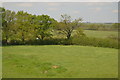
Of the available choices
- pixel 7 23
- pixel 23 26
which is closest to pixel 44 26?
pixel 23 26

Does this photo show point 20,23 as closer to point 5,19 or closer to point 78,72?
point 5,19

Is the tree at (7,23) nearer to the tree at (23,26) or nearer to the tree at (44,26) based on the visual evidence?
the tree at (23,26)

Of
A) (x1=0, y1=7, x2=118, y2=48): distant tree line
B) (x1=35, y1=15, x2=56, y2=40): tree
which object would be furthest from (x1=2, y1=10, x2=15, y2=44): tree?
(x1=35, y1=15, x2=56, y2=40): tree

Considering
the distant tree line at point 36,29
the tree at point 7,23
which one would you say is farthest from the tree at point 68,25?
the tree at point 7,23

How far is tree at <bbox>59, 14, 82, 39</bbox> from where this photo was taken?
22747 mm

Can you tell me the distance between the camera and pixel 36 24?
21.6 m

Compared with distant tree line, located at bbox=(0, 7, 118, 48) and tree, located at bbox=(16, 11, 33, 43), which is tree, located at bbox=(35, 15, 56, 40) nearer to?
distant tree line, located at bbox=(0, 7, 118, 48)

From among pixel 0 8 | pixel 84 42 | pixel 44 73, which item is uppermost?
pixel 0 8

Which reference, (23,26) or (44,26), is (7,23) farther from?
(44,26)

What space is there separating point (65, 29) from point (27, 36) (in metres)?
5.58

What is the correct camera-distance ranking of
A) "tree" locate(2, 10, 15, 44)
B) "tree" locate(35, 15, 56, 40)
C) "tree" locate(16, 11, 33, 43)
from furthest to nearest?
1. "tree" locate(35, 15, 56, 40)
2. "tree" locate(16, 11, 33, 43)
3. "tree" locate(2, 10, 15, 44)

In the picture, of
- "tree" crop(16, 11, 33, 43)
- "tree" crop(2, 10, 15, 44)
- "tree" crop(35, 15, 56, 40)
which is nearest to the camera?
"tree" crop(2, 10, 15, 44)

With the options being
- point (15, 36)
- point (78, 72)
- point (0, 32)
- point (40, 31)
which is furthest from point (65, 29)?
point (78, 72)

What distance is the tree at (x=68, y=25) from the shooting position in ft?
74.6
